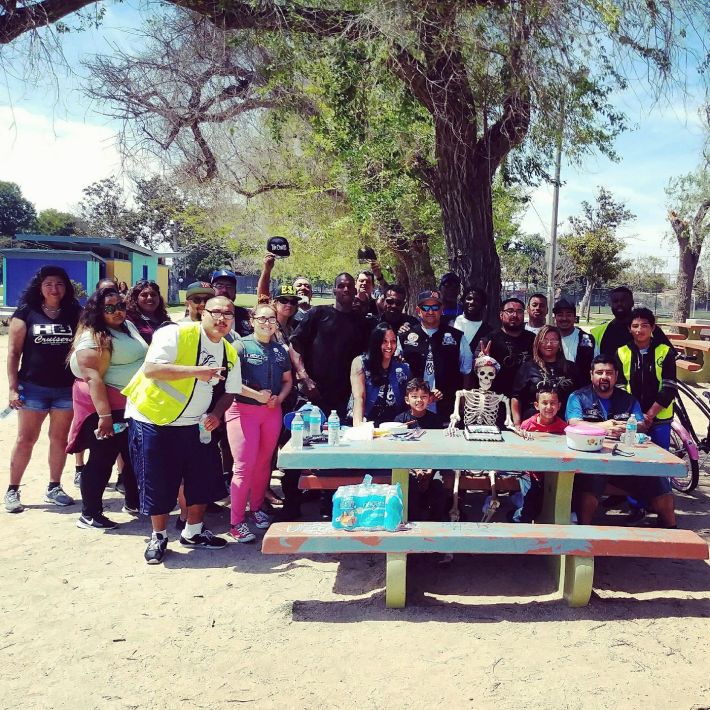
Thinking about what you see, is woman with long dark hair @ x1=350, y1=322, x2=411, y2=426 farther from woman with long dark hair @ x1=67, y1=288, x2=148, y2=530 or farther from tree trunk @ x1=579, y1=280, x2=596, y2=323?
tree trunk @ x1=579, y1=280, x2=596, y2=323

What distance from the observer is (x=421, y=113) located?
7.73 metres

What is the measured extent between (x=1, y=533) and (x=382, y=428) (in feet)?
9.43

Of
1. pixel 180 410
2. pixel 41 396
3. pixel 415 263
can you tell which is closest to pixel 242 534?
pixel 180 410

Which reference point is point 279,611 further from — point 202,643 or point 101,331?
point 101,331

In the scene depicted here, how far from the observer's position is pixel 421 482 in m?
4.39

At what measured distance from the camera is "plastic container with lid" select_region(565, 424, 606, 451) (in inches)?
154

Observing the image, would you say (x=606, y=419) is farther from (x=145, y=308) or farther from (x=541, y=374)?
(x=145, y=308)

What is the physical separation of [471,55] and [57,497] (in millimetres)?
5429

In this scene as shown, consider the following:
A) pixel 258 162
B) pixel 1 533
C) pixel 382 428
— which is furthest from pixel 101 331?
pixel 258 162

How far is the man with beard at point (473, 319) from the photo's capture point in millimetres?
5395

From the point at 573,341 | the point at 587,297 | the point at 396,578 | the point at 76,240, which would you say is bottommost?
the point at 396,578

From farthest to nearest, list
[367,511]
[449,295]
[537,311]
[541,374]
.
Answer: [449,295], [537,311], [541,374], [367,511]

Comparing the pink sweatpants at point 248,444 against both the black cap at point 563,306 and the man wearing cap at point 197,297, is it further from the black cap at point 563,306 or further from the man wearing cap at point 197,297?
the black cap at point 563,306

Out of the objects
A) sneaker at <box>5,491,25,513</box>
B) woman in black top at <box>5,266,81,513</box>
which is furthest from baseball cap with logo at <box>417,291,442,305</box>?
sneaker at <box>5,491,25,513</box>
